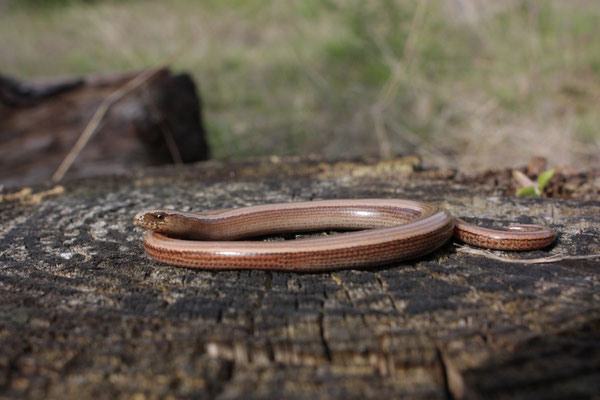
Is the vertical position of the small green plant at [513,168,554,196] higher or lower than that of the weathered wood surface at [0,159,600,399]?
higher

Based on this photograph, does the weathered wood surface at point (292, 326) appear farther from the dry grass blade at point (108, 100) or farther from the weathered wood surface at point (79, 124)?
the weathered wood surface at point (79, 124)

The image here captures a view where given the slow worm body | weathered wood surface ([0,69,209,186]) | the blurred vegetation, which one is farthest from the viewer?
the blurred vegetation

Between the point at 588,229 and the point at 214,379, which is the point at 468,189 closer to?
the point at 588,229

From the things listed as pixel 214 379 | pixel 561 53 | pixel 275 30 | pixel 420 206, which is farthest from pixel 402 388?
pixel 275 30

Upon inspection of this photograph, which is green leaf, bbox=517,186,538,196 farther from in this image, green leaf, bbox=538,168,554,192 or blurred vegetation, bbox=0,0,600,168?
blurred vegetation, bbox=0,0,600,168

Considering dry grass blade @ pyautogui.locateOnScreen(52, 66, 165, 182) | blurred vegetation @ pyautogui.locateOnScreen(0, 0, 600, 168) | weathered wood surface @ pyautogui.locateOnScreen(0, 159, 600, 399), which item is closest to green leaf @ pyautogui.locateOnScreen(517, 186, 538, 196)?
weathered wood surface @ pyautogui.locateOnScreen(0, 159, 600, 399)

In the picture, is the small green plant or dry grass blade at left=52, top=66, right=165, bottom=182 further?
dry grass blade at left=52, top=66, right=165, bottom=182

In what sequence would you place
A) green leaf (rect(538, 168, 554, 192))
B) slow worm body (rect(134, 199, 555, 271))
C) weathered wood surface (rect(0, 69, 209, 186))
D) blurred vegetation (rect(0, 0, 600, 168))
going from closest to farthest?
1. slow worm body (rect(134, 199, 555, 271))
2. green leaf (rect(538, 168, 554, 192))
3. weathered wood surface (rect(0, 69, 209, 186))
4. blurred vegetation (rect(0, 0, 600, 168))

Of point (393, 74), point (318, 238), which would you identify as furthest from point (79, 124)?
point (318, 238)

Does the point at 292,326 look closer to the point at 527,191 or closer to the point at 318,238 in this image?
the point at 318,238
